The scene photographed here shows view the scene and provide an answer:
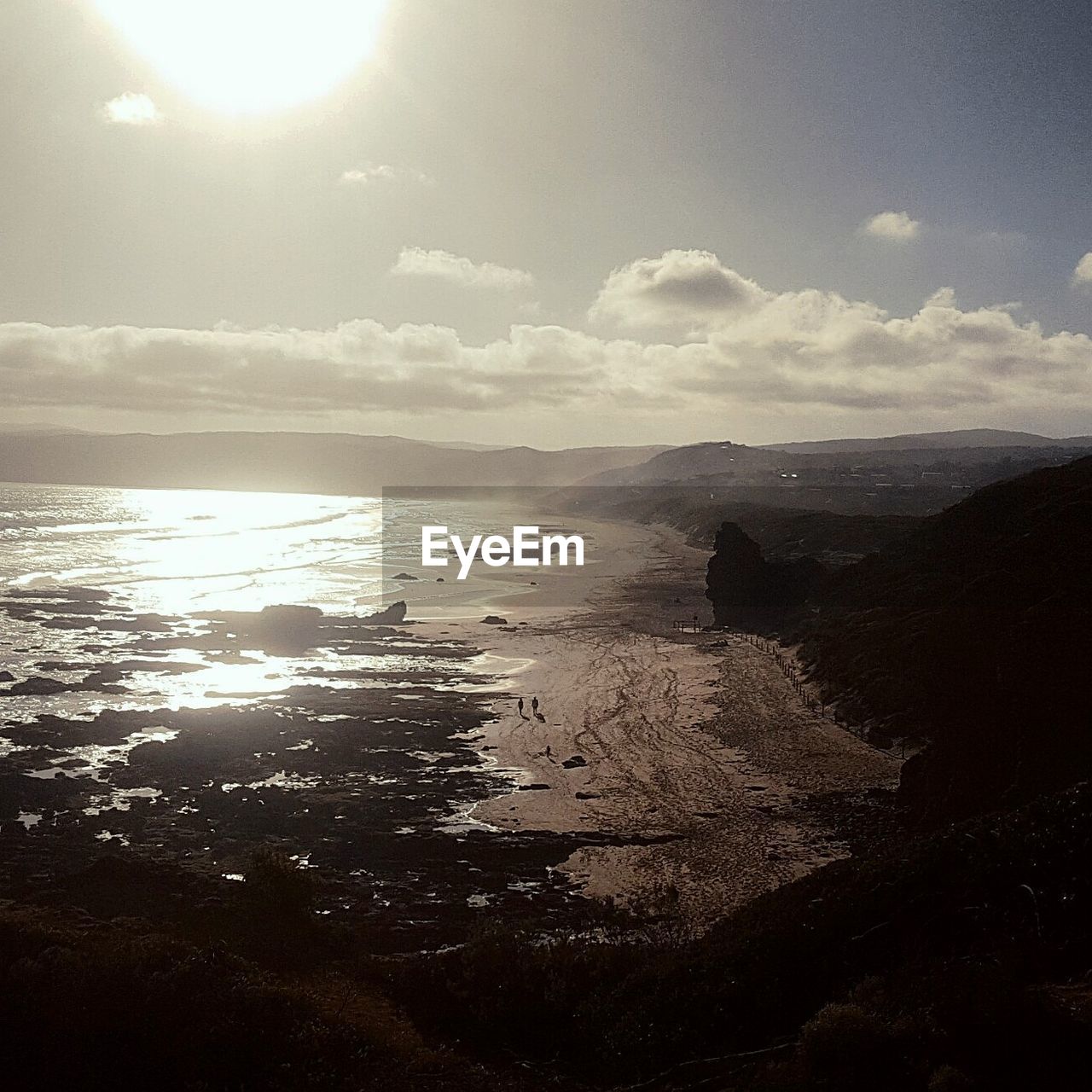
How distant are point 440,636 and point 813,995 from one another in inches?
1837

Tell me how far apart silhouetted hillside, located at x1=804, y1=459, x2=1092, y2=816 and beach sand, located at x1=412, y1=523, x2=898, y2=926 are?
3381 millimetres

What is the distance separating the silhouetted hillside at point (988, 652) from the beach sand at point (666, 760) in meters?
3.38

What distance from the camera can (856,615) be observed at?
163 feet

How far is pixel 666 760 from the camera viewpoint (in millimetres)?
33562

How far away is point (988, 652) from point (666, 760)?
41.7 feet

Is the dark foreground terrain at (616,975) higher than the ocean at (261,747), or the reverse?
the dark foreground terrain at (616,975)

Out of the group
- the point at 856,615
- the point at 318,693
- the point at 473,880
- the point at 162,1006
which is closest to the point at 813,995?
the point at 162,1006

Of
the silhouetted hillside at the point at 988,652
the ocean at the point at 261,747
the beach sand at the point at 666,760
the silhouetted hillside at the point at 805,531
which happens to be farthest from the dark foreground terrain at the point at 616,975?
the silhouetted hillside at the point at 805,531

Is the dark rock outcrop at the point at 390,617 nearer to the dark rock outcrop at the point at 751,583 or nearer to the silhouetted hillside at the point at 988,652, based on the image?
the dark rock outcrop at the point at 751,583

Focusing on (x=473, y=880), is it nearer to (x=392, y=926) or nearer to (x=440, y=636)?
(x=392, y=926)

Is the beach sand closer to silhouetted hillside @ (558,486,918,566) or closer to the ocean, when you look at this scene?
the ocean

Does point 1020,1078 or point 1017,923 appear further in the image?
point 1017,923

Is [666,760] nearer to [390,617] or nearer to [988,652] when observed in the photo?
[988,652]

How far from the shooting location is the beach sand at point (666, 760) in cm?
2442
